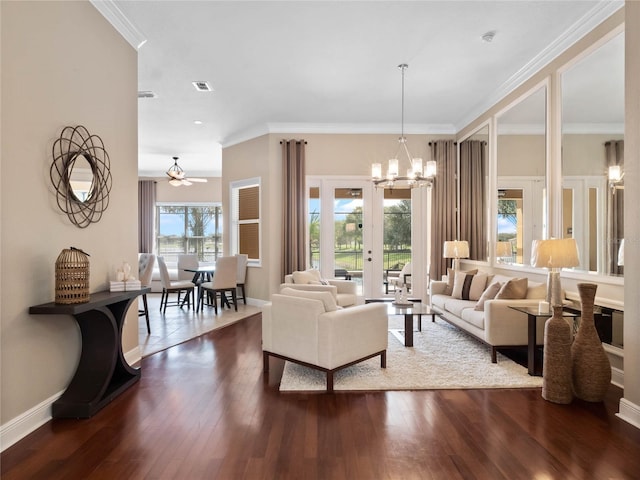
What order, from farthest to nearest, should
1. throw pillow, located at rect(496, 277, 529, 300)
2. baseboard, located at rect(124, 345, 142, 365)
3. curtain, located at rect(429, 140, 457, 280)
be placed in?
curtain, located at rect(429, 140, 457, 280), throw pillow, located at rect(496, 277, 529, 300), baseboard, located at rect(124, 345, 142, 365)

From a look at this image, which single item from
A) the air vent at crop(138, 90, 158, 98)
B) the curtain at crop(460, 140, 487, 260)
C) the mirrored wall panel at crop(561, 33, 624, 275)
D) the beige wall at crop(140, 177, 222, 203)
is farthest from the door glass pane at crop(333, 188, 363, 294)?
the beige wall at crop(140, 177, 222, 203)

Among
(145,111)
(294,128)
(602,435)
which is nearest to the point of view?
(602,435)

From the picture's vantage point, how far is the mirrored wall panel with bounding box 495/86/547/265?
166 inches

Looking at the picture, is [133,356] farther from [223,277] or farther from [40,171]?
[223,277]

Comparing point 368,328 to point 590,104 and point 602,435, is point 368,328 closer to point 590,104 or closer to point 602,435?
point 602,435

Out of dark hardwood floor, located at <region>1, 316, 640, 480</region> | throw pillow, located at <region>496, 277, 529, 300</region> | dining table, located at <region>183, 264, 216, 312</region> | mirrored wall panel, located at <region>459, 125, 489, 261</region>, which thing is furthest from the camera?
dining table, located at <region>183, 264, 216, 312</region>

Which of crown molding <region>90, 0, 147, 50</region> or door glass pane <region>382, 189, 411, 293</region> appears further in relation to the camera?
door glass pane <region>382, 189, 411, 293</region>

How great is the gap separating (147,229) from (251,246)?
4.38m

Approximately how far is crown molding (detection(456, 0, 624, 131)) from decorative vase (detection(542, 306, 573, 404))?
2658 millimetres

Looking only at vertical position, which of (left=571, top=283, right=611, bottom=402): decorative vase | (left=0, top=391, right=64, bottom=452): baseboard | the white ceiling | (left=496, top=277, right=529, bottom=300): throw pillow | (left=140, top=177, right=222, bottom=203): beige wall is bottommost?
(left=0, top=391, right=64, bottom=452): baseboard

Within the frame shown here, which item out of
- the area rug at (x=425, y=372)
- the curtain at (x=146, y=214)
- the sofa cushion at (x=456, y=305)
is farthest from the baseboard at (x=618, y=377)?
the curtain at (x=146, y=214)

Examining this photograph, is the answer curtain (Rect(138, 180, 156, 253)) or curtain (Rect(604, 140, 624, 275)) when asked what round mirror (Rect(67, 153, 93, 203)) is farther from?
curtain (Rect(138, 180, 156, 253))

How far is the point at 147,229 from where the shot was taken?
33.1 ft

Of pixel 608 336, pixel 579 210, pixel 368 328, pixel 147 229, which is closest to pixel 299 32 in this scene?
pixel 368 328
